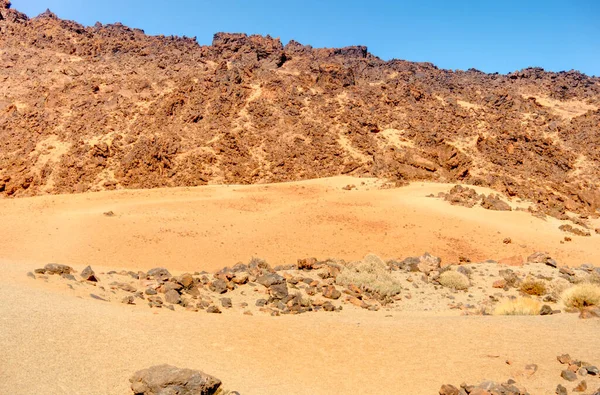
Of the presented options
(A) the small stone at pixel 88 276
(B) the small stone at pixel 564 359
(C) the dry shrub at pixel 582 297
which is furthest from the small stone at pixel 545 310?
(A) the small stone at pixel 88 276

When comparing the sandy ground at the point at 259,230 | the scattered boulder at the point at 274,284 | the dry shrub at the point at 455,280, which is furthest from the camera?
the sandy ground at the point at 259,230

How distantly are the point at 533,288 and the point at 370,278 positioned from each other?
4249mm

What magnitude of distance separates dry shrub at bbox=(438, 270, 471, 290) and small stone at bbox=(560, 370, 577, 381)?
666 cm

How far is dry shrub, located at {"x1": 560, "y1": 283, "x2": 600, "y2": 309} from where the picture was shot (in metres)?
9.04

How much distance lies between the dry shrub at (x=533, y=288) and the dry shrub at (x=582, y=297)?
2095mm

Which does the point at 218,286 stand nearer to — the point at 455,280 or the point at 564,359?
the point at 455,280

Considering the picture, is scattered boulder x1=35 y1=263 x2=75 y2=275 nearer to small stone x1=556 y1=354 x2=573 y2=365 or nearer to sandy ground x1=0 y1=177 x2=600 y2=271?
sandy ground x1=0 y1=177 x2=600 y2=271

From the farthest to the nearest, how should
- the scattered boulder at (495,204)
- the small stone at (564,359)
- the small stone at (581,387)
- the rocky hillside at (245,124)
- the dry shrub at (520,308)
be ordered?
the rocky hillside at (245,124), the scattered boulder at (495,204), the dry shrub at (520,308), the small stone at (564,359), the small stone at (581,387)

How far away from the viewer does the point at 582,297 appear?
9.18 metres

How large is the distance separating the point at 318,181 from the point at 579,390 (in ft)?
78.3

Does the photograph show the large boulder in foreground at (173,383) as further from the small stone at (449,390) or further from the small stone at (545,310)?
the small stone at (545,310)

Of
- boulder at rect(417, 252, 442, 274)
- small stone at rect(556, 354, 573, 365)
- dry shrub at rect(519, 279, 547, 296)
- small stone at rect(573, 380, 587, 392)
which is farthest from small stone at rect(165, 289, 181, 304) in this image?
dry shrub at rect(519, 279, 547, 296)

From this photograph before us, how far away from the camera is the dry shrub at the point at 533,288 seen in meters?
11.6

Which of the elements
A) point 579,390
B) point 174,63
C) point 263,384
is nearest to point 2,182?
point 174,63
